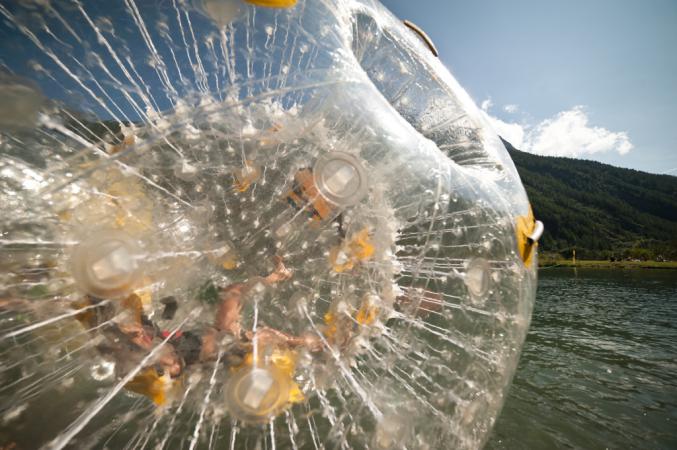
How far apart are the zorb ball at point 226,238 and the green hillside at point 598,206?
229 feet

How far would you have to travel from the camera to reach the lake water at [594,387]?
455cm

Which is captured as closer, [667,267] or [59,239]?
[59,239]

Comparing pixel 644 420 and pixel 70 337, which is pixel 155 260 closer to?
pixel 70 337

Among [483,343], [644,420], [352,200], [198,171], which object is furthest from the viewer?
[644,420]

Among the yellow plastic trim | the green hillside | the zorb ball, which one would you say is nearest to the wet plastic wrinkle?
the yellow plastic trim

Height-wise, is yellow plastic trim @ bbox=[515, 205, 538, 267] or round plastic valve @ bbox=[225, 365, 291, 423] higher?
yellow plastic trim @ bbox=[515, 205, 538, 267]

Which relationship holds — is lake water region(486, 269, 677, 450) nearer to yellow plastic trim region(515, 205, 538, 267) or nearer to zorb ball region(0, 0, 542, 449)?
yellow plastic trim region(515, 205, 538, 267)

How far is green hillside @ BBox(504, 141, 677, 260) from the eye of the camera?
7862 centimetres

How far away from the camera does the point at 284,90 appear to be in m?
1.86

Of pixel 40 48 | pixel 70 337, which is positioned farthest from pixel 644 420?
pixel 40 48

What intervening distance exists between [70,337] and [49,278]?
41cm

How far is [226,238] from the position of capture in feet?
6.41

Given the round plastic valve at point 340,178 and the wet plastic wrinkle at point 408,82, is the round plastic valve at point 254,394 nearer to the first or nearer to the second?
the round plastic valve at point 340,178

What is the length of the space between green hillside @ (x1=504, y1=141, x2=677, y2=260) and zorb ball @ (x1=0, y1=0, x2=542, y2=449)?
229 ft
